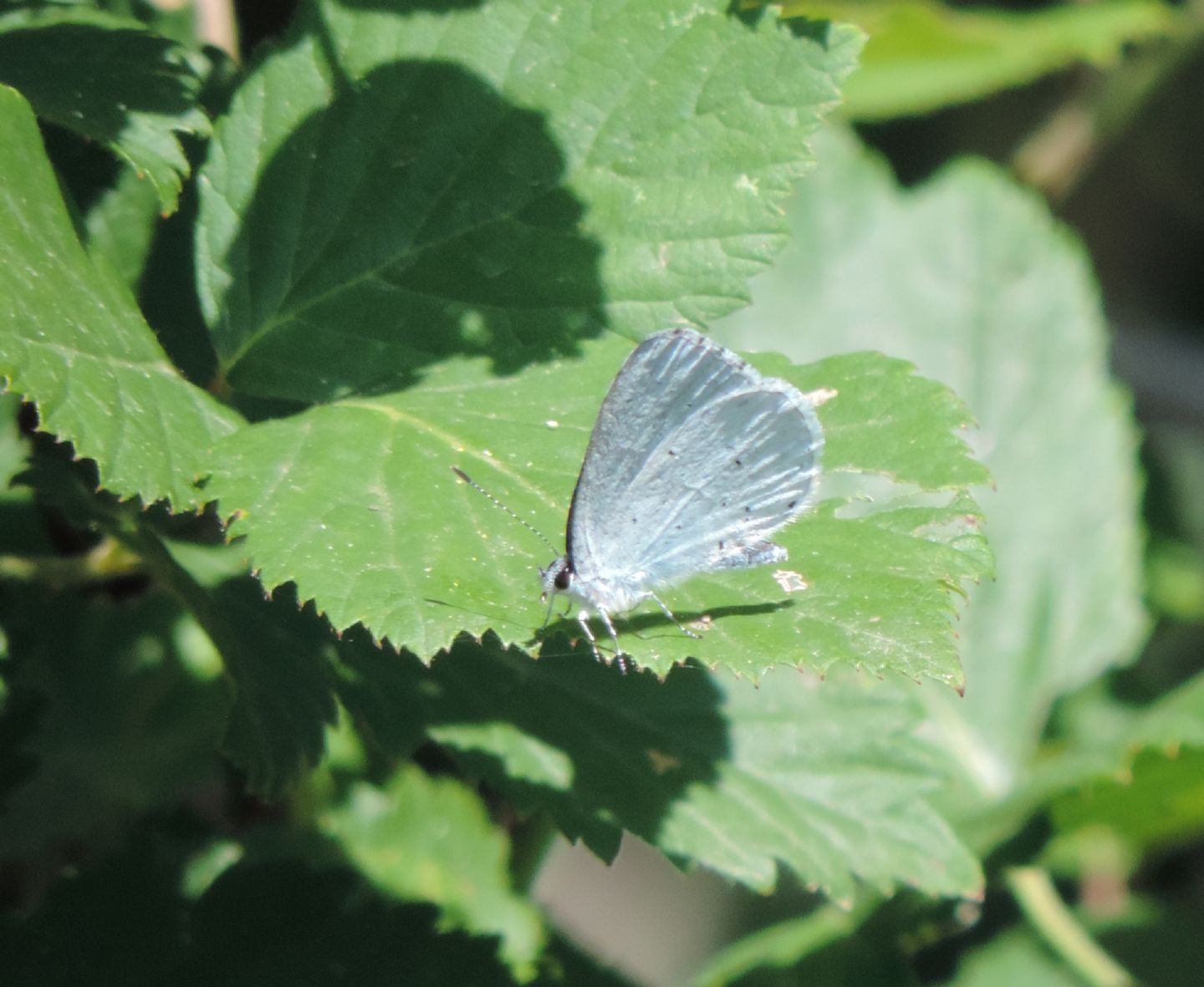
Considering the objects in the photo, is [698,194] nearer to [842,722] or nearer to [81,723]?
[842,722]

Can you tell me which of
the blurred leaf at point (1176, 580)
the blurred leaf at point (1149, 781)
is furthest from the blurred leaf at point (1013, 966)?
the blurred leaf at point (1176, 580)

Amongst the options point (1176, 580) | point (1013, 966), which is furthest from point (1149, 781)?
point (1176, 580)

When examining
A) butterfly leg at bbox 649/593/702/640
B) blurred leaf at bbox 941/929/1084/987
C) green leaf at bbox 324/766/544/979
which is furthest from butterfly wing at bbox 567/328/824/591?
blurred leaf at bbox 941/929/1084/987

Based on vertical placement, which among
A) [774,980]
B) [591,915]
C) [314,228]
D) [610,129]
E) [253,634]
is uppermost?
[610,129]

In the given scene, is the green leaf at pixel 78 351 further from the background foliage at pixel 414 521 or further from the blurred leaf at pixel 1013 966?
the blurred leaf at pixel 1013 966

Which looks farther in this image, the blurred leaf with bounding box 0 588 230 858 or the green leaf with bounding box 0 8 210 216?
the blurred leaf with bounding box 0 588 230 858

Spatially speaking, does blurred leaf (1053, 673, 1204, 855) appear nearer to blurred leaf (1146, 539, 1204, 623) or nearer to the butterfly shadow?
the butterfly shadow

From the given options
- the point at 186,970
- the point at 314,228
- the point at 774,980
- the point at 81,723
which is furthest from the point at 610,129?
the point at 774,980
